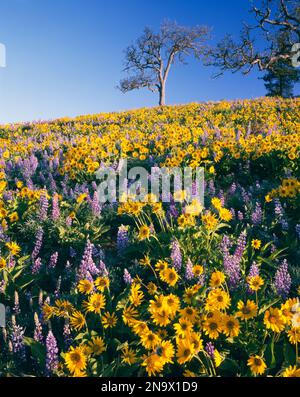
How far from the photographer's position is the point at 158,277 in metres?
4.27

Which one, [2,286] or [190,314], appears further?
[2,286]

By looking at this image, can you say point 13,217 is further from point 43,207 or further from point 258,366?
point 258,366

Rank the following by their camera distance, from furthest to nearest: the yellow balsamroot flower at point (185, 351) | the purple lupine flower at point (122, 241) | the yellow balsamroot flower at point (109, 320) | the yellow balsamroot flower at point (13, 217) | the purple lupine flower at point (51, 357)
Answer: the yellow balsamroot flower at point (13, 217) → the purple lupine flower at point (122, 241) → the yellow balsamroot flower at point (109, 320) → the purple lupine flower at point (51, 357) → the yellow balsamroot flower at point (185, 351)

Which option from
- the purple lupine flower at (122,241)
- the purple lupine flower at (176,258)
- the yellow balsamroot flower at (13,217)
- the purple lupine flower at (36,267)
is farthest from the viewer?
the yellow balsamroot flower at (13,217)

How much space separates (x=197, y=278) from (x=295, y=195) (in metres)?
2.54

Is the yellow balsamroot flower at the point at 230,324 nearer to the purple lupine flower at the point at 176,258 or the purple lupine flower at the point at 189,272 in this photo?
the purple lupine flower at the point at 189,272

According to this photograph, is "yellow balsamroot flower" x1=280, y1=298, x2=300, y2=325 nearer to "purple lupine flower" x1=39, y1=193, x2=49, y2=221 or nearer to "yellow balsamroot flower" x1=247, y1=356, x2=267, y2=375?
"yellow balsamroot flower" x1=247, y1=356, x2=267, y2=375

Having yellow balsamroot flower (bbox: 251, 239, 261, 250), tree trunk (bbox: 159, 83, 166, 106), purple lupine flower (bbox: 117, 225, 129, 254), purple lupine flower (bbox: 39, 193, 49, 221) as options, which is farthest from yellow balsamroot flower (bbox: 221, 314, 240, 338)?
tree trunk (bbox: 159, 83, 166, 106)

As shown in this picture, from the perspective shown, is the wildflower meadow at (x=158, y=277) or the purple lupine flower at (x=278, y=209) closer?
the wildflower meadow at (x=158, y=277)

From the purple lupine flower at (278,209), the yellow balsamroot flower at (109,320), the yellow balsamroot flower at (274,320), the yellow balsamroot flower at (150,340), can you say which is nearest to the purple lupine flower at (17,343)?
the yellow balsamroot flower at (109,320)

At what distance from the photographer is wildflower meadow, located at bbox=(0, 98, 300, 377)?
9.17ft

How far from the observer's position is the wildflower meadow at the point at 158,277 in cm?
279

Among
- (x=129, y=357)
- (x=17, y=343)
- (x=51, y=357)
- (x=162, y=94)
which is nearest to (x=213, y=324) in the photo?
(x=129, y=357)
